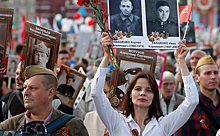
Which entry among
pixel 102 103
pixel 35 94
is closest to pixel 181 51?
pixel 102 103

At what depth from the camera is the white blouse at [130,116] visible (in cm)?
327

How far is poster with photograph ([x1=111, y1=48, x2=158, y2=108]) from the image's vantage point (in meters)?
4.37

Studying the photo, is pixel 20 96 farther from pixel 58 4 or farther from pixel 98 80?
pixel 58 4

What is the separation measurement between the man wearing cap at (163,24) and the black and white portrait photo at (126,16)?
13cm

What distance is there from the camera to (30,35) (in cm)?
439

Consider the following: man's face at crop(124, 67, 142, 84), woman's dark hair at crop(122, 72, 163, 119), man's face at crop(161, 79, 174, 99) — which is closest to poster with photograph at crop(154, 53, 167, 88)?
man's face at crop(161, 79, 174, 99)

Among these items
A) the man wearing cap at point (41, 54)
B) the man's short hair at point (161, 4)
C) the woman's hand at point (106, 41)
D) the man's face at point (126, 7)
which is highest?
the man's short hair at point (161, 4)

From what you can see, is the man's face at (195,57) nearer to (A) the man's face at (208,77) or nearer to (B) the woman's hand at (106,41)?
(A) the man's face at (208,77)

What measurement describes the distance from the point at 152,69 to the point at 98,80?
4.73ft

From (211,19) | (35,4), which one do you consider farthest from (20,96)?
(35,4)

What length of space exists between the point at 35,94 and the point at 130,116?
0.96 meters

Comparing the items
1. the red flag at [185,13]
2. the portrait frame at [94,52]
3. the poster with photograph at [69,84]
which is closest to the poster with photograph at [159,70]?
the poster with photograph at [69,84]

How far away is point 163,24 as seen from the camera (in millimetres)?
3619

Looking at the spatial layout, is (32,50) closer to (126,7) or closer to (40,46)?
(40,46)
